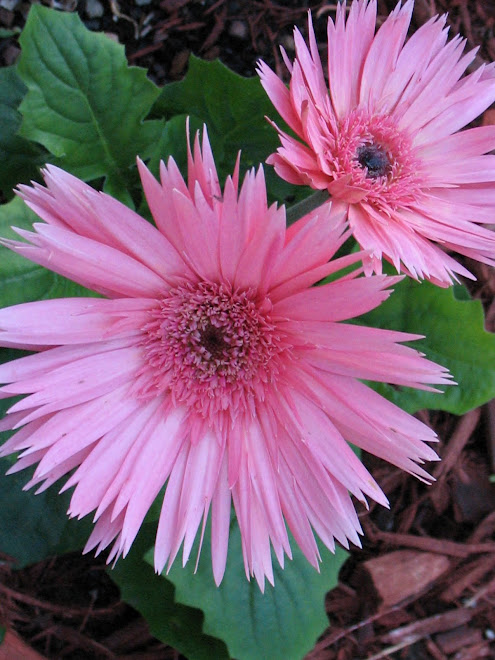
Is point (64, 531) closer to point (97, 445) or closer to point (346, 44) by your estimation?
point (97, 445)

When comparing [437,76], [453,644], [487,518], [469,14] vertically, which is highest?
[469,14]

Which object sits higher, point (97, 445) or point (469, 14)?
point (469, 14)

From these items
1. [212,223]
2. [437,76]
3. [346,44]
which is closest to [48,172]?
[212,223]

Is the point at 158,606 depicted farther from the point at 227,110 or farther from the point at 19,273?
the point at 227,110

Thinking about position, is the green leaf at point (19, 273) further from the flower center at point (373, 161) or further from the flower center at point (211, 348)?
the flower center at point (373, 161)

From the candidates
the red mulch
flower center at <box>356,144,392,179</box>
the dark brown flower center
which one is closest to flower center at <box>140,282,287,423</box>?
the dark brown flower center

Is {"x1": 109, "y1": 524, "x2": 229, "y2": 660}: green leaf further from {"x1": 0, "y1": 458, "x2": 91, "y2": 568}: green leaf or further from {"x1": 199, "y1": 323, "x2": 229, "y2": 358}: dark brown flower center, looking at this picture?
{"x1": 199, "y1": 323, "x2": 229, "y2": 358}: dark brown flower center

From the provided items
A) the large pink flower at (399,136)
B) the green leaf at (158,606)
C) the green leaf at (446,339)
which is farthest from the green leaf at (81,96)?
the green leaf at (158,606)
